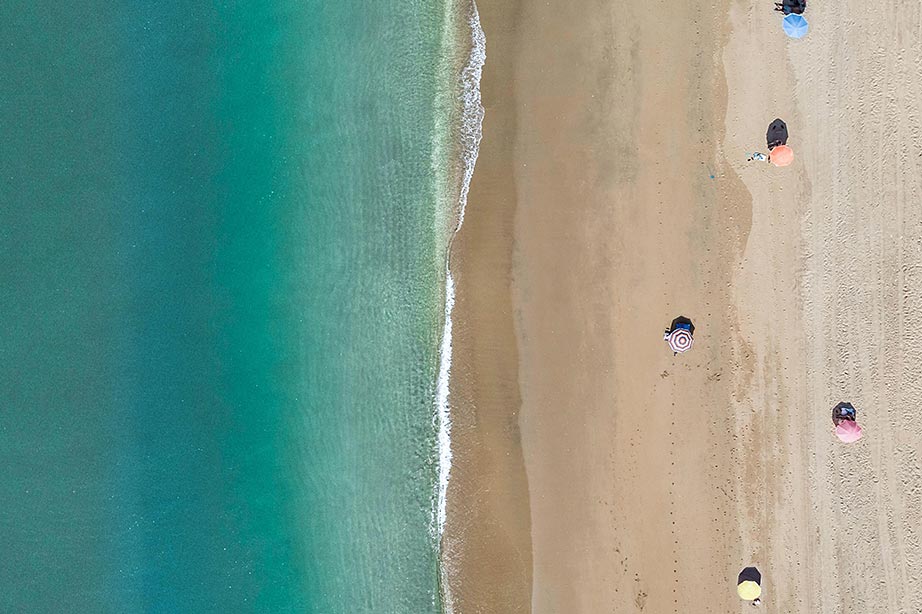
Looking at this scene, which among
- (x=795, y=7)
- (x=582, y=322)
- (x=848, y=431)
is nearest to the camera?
(x=848, y=431)

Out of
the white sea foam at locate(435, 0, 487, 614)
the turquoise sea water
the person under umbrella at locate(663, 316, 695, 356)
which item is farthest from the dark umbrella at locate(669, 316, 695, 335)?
the turquoise sea water

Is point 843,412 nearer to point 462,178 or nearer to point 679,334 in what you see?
point 679,334

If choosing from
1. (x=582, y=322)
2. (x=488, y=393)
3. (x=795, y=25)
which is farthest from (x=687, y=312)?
(x=795, y=25)

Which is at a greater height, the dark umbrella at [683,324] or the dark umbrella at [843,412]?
the dark umbrella at [683,324]

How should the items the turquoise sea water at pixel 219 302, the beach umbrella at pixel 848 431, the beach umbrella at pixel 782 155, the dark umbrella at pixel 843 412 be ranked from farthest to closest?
the turquoise sea water at pixel 219 302
the beach umbrella at pixel 782 155
the dark umbrella at pixel 843 412
the beach umbrella at pixel 848 431

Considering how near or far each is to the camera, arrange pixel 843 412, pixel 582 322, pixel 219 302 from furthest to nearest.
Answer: pixel 219 302 → pixel 582 322 → pixel 843 412

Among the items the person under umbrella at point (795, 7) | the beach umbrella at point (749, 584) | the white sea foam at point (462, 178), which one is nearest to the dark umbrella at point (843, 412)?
the beach umbrella at point (749, 584)

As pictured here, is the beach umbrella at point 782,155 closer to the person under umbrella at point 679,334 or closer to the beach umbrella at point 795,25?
the beach umbrella at point 795,25
